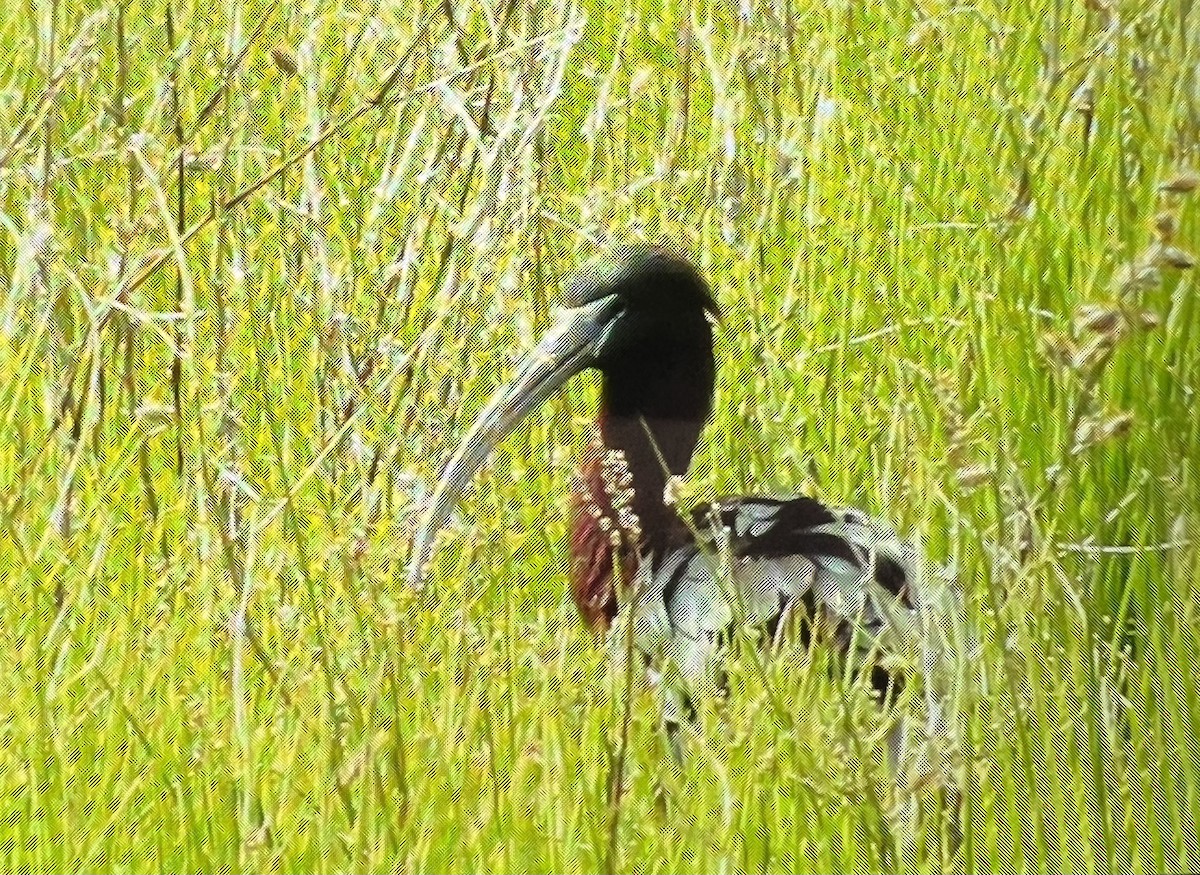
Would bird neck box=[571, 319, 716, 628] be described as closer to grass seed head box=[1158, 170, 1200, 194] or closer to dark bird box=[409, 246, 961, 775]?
dark bird box=[409, 246, 961, 775]

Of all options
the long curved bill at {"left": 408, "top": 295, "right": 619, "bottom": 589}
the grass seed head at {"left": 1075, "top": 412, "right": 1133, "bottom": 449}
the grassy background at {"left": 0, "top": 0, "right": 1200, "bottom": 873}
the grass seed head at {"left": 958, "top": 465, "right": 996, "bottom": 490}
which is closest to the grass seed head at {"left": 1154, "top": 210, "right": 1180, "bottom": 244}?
the grassy background at {"left": 0, "top": 0, "right": 1200, "bottom": 873}

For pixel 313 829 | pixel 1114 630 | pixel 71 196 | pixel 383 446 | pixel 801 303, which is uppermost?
pixel 71 196

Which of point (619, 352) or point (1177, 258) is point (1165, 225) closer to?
point (1177, 258)

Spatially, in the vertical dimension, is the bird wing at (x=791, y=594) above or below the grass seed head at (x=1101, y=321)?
below

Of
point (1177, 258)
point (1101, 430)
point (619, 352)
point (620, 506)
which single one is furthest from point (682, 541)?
point (1177, 258)

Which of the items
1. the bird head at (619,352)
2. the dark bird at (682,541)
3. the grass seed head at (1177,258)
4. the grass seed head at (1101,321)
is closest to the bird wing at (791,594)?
the dark bird at (682,541)

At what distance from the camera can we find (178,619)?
1318 mm

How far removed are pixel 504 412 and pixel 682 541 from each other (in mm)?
199

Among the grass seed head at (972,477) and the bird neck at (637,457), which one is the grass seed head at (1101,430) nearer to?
the grass seed head at (972,477)

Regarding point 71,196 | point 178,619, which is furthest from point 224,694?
point 71,196

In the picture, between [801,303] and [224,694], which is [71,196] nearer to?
[224,694]

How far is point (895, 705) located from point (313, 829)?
52 cm

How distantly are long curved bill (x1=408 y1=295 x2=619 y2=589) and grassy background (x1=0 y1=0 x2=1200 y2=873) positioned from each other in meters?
0.02

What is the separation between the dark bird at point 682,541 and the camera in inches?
50.9
